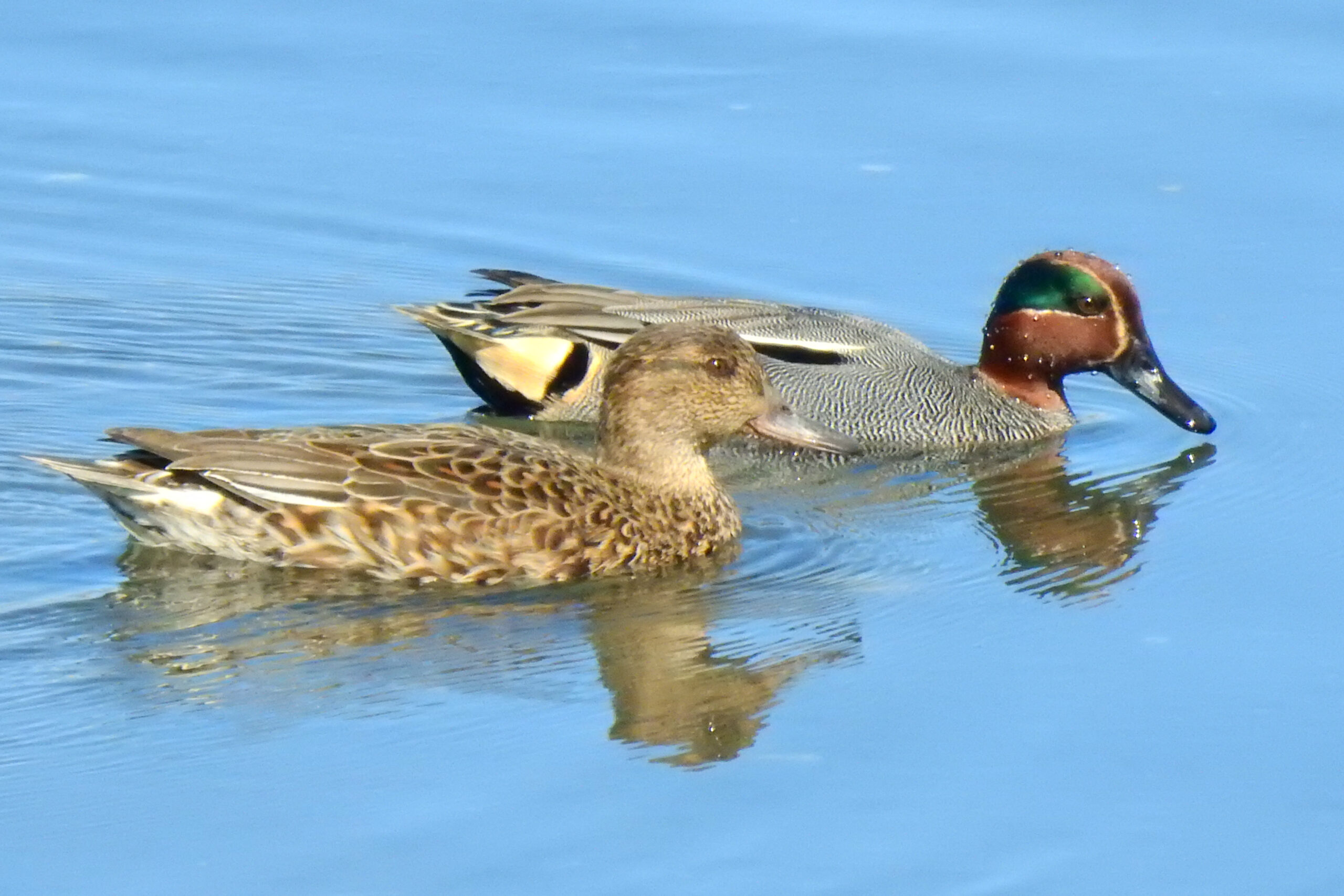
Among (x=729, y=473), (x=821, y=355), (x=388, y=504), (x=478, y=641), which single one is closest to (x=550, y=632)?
(x=478, y=641)

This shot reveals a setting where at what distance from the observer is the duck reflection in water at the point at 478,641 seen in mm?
7125

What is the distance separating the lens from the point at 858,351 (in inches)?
415

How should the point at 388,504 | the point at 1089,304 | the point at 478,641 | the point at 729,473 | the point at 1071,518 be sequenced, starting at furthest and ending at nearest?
the point at 1089,304 < the point at 729,473 < the point at 1071,518 < the point at 388,504 < the point at 478,641

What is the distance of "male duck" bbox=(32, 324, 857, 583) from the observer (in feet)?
26.6

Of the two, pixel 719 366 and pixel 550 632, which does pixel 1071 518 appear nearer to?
pixel 719 366

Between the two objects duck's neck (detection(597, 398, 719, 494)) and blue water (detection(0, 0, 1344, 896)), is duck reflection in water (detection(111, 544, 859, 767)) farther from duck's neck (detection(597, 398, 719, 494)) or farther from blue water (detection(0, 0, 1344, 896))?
duck's neck (detection(597, 398, 719, 494))

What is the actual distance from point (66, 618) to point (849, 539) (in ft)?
9.43

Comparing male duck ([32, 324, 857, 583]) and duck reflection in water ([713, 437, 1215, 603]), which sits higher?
male duck ([32, 324, 857, 583])

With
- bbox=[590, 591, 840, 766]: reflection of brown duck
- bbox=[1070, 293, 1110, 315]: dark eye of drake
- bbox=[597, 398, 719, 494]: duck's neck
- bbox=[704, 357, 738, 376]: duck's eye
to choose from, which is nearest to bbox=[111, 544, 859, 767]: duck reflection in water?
bbox=[590, 591, 840, 766]: reflection of brown duck

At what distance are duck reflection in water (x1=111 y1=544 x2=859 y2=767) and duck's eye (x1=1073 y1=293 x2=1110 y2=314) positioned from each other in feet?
9.33

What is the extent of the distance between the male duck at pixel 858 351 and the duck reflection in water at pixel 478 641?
88.4 inches

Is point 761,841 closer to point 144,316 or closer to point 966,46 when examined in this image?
point 144,316

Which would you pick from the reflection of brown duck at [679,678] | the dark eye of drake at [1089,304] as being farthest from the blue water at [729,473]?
the dark eye of drake at [1089,304]

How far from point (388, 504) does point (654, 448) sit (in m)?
1.10
